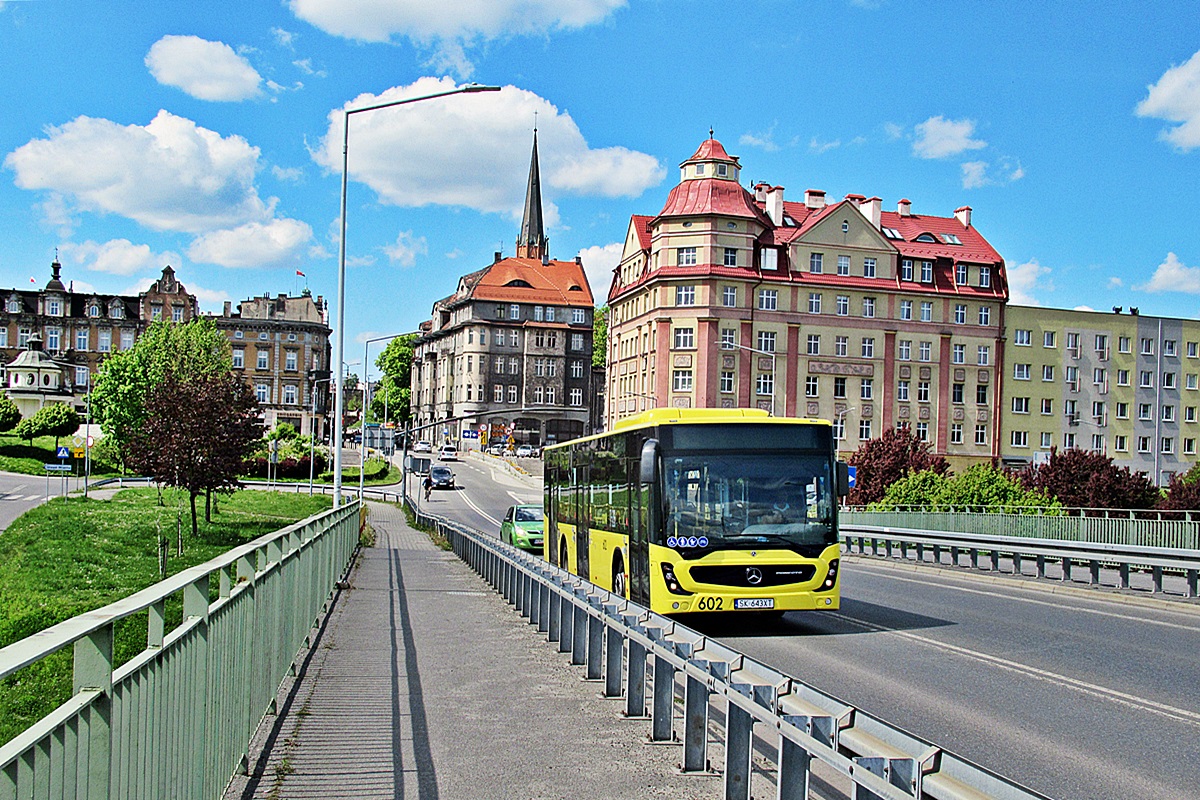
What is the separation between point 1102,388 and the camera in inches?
3327

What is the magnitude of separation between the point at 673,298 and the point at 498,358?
49.6 m

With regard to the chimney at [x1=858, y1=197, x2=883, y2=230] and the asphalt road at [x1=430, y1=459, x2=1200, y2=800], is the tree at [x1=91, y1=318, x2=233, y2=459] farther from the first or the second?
the asphalt road at [x1=430, y1=459, x2=1200, y2=800]

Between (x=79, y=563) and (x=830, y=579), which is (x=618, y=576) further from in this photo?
(x=79, y=563)

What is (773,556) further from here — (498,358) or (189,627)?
A: (498,358)

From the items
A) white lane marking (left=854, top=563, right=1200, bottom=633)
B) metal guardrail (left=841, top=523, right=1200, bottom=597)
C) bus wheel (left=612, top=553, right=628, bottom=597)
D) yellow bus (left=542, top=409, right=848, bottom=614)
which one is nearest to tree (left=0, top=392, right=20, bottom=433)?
metal guardrail (left=841, top=523, right=1200, bottom=597)

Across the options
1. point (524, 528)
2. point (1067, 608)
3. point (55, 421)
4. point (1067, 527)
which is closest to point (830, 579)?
point (1067, 608)

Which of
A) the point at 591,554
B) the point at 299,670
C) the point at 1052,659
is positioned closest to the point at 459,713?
the point at 299,670

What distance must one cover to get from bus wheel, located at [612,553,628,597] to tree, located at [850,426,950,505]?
1517 inches

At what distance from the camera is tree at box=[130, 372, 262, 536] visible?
37.6 meters

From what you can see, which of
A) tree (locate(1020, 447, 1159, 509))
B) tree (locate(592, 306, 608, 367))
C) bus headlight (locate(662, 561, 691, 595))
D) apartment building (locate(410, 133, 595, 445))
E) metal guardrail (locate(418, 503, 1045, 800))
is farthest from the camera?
tree (locate(592, 306, 608, 367))

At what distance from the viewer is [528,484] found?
291ft

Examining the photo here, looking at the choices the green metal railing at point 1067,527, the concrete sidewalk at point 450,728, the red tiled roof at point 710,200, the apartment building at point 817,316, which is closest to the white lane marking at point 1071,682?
the concrete sidewalk at point 450,728

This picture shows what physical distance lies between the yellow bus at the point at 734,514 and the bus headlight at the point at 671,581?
1 cm

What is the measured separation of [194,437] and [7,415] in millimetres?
73845
